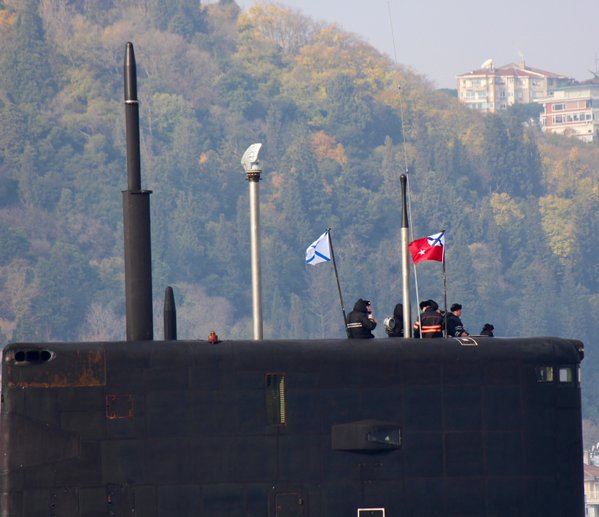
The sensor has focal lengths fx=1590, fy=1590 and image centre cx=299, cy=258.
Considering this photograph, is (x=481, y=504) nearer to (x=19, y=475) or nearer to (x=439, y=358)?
(x=439, y=358)

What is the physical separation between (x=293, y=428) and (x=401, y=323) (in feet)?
8.09

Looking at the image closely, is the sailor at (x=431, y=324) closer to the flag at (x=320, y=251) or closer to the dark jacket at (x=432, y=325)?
the dark jacket at (x=432, y=325)

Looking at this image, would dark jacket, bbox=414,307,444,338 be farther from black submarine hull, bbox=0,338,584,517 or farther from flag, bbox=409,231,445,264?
flag, bbox=409,231,445,264

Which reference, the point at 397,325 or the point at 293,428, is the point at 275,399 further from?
the point at 397,325

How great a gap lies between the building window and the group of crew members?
49.8 inches

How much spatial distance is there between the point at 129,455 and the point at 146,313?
2128 mm

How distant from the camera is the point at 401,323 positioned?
19094 millimetres

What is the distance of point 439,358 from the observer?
17.7m

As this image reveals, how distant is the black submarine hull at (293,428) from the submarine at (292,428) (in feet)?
0.05

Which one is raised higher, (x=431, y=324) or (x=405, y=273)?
(x=405, y=273)

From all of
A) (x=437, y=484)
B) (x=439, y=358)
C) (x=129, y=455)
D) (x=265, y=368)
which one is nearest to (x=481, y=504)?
(x=437, y=484)

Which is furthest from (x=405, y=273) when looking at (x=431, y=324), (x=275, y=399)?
(x=275, y=399)

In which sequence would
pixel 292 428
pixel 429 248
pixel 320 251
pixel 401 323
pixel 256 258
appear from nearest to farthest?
pixel 292 428
pixel 401 323
pixel 256 258
pixel 429 248
pixel 320 251

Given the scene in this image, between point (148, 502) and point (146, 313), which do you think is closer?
point (148, 502)
